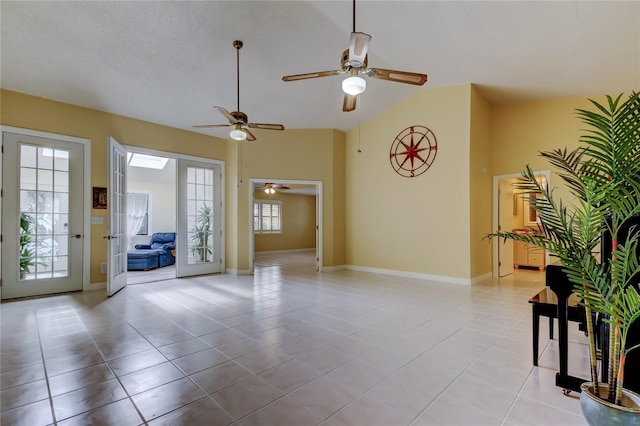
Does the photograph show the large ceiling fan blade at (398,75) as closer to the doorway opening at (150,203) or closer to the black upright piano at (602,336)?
the black upright piano at (602,336)

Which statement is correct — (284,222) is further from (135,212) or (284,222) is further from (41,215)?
(41,215)

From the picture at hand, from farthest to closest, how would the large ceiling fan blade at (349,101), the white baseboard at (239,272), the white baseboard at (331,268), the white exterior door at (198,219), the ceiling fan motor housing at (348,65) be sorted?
1. the white baseboard at (331,268)
2. the white baseboard at (239,272)
3. the white exterior door at (198,219)
4. the large ceiling fan blade at (349,101)
5. the ceiling fan motor housing at (348,65)

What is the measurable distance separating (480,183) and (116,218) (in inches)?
252

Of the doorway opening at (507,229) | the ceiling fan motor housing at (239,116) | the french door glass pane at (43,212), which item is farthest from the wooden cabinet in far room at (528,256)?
the french door glass pane at (43,212)

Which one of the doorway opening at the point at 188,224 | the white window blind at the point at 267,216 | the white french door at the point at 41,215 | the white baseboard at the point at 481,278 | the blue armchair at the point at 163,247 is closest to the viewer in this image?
→ the white french door at the point at 41,215

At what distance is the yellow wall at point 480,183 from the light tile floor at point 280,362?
133 cm

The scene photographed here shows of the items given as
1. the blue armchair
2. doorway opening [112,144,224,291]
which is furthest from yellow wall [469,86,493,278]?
the blue armchair

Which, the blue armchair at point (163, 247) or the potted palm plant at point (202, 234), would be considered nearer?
the potted palm plant at point (202, 234)

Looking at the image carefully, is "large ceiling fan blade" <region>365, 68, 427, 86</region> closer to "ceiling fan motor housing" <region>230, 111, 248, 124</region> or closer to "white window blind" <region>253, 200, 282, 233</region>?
"ceiling fan motor housing" <region>230, 111, 248, 124</region>

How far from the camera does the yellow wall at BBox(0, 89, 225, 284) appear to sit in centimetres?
452

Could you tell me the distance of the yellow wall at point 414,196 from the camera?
5.48m

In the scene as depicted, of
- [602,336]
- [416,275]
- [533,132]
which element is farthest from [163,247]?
[533,132]

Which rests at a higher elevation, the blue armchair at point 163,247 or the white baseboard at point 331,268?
the blue armchair at point 163,247

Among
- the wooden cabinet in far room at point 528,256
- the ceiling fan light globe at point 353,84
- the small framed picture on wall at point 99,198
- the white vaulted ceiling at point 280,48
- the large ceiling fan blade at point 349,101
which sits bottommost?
the wooden cabinet in far room at point 528,256
